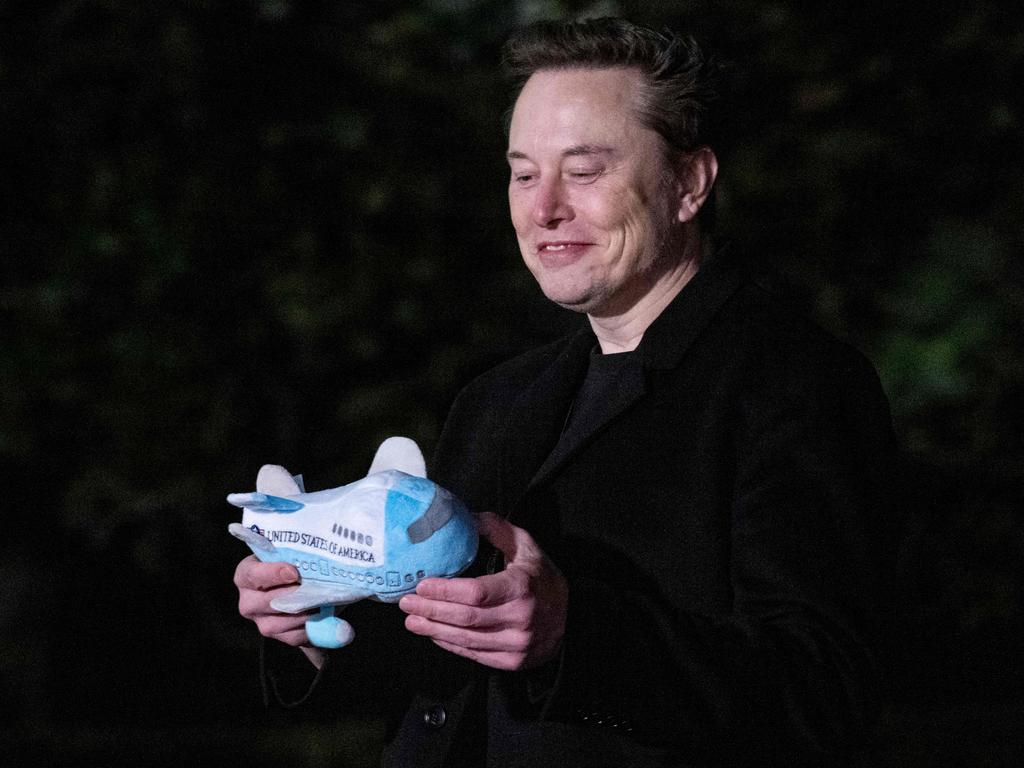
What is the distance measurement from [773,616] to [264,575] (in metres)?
0.70

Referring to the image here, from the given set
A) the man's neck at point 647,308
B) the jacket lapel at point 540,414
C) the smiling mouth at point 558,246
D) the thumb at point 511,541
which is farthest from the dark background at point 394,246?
the thumb at point 511,541

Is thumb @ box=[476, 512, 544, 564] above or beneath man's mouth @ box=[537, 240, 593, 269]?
beneath

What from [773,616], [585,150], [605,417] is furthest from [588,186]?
[773,616]

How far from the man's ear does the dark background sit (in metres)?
2.47

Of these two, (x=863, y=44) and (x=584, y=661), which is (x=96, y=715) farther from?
(x=584, y=661)

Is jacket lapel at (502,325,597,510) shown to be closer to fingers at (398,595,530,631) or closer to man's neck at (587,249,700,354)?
man's neck at (587,249,700,354)

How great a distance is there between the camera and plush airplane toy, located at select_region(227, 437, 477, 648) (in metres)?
1.86

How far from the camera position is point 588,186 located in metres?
2.16

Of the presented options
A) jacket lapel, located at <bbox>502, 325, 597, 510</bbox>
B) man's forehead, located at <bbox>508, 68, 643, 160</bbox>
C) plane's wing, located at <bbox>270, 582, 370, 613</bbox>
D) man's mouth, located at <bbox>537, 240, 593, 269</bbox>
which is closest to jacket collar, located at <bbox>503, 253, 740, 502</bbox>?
jacket lapel, located at <bbox>502, 325, 597, 510</bbox>

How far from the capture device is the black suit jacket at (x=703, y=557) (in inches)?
73.1

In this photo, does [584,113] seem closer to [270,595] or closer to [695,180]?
[695,180]

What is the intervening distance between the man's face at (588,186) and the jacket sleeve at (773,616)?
0.30 meters

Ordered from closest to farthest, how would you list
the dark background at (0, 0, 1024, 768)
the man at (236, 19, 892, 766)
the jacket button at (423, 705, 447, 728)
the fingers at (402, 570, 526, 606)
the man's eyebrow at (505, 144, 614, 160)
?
the fingers at (402, 570, 526, 606)
the man at (236, 19, 892, 766)
the man's eyebrow at (505, 144, 614, 160)
the jacket button at (423, 705, 447, 728)
the dark background at (0, 0, 1024, 768)

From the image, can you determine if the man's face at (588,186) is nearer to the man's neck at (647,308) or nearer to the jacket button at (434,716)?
the man's neck at (647,308)
